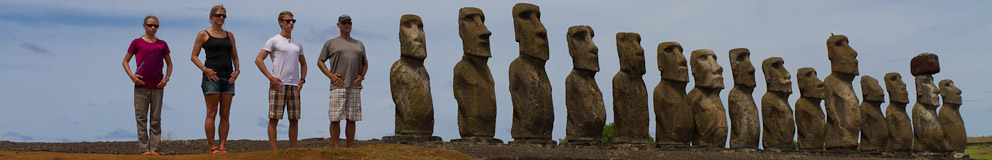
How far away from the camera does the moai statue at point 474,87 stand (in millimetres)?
18922

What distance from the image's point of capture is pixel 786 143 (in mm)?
24391

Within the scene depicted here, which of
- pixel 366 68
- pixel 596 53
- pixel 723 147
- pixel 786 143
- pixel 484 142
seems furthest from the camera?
pixel 786 143

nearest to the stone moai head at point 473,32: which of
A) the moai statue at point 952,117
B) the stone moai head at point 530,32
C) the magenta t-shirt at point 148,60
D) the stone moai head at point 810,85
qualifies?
the stone moai head at point 530,32

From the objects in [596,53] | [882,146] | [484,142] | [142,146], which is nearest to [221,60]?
[142,146]

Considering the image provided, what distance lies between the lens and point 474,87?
19.0 m

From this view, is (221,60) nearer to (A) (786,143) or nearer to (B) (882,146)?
(A) (786,143)

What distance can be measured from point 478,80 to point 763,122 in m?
9.01

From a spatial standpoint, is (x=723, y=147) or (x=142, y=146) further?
(x=723, y=147)

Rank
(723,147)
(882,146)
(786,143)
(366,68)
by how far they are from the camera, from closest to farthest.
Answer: (366,68) → (723,147) → (786,143) → (882,146)

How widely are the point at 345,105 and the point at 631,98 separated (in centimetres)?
833

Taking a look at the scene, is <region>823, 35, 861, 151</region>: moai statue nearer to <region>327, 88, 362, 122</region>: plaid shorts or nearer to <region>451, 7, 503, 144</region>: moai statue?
<region>451, 7, 503, 144</region>: moai statue

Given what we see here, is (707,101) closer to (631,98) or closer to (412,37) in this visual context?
(631,98)

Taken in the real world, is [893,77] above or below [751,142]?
above

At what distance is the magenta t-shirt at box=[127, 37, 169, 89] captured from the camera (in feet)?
44.1
